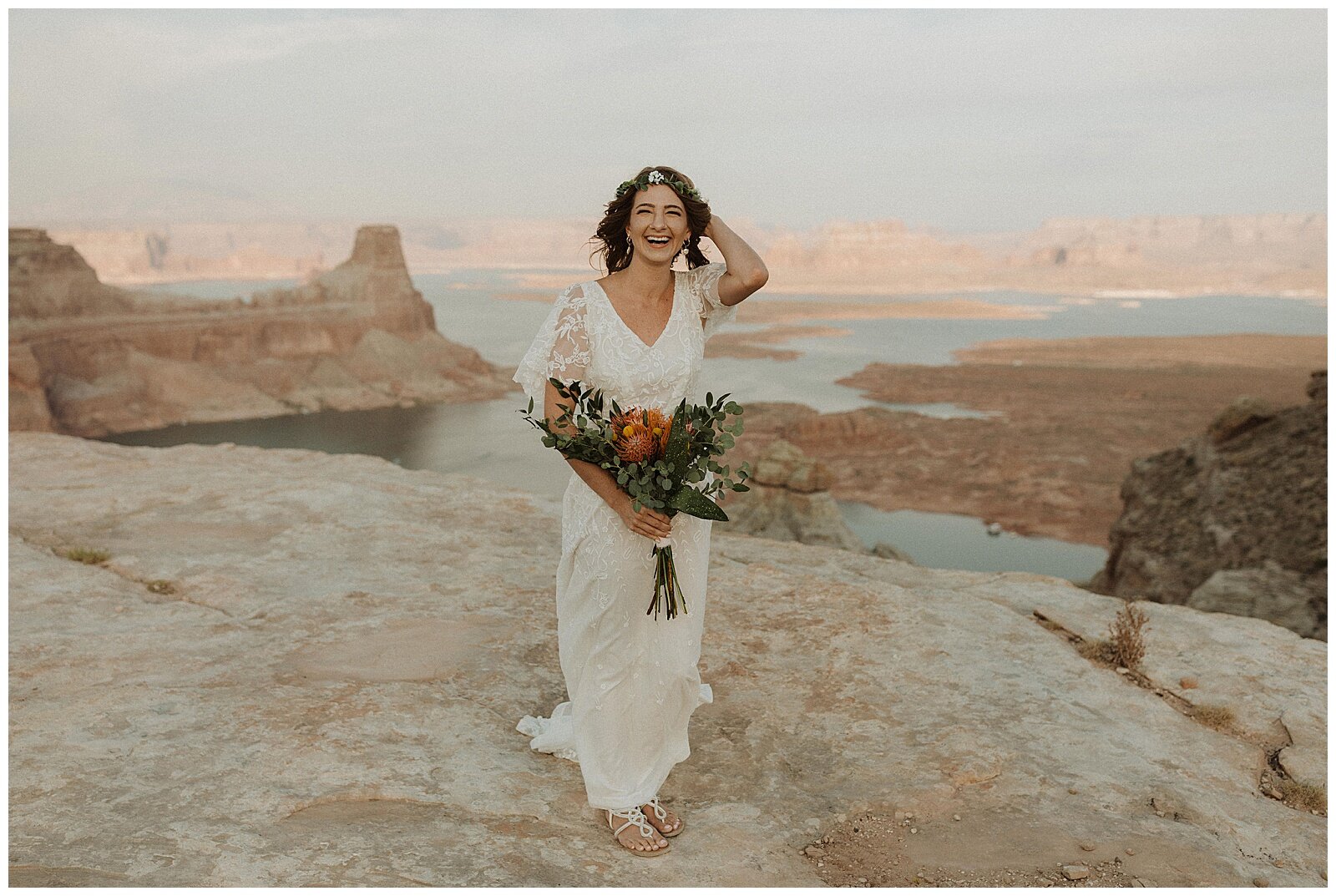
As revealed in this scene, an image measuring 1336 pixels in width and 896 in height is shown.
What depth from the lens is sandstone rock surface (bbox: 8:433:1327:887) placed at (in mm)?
2723

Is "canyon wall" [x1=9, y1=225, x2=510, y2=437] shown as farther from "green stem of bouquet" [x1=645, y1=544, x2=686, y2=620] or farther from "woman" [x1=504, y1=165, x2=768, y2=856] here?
"green stem of bouquet" [x1=645, y1=544, x2=686, y2=620]

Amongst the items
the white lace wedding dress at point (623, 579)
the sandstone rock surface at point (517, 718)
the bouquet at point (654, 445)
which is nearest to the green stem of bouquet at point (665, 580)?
the white lace wedding dress at point (623, 579)

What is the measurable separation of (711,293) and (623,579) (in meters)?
1.04

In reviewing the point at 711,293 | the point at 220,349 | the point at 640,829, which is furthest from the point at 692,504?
the point at 220,349

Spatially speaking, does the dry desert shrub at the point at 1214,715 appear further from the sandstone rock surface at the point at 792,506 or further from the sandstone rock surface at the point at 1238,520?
the sandstone rock surface at the point at 792,506

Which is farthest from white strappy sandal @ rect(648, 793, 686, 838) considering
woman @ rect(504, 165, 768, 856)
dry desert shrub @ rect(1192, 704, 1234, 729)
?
dry desert shrub @ rect(1192, 704, 1234, 729)

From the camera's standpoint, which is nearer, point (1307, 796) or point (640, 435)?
point (640, 435)

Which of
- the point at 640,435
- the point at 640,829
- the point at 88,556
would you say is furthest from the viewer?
the point at 88,556

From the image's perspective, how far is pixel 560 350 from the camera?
287 cm

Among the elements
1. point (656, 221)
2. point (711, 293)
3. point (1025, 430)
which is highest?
point (656, 221)

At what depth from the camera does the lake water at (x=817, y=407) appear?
1326 inches

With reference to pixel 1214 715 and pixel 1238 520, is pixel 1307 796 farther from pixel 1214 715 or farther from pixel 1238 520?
pixel 1238 520

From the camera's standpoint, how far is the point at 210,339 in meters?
54.7

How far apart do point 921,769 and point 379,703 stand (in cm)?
215
